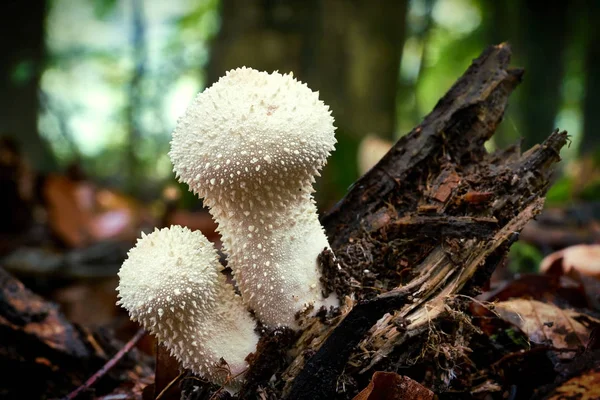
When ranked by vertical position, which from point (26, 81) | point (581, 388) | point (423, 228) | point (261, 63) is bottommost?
point (581, 388)

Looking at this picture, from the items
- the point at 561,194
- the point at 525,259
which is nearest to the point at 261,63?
the point at 525,259

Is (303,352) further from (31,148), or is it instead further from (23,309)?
(31,148)

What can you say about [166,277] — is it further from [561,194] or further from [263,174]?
[561,194]

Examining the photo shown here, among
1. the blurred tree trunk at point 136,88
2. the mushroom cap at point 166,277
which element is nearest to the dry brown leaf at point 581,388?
the mushroom cap at point 166,277

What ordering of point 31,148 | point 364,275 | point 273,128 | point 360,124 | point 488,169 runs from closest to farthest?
point 273,128, point 364,275, point 488,169, point 360,124, point 31,148

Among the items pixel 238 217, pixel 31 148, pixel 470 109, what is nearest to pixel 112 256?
pixel 238 217

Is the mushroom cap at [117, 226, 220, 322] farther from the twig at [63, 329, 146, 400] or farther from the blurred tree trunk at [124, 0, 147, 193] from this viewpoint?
the blurred tree trunk at [124, 0, 147, 193]

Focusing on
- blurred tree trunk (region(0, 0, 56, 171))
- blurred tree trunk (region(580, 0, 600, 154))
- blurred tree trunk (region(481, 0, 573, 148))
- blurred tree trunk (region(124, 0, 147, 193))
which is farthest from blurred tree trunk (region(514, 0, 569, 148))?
blurred tree trunk (region(0, 0, 56, 171))
